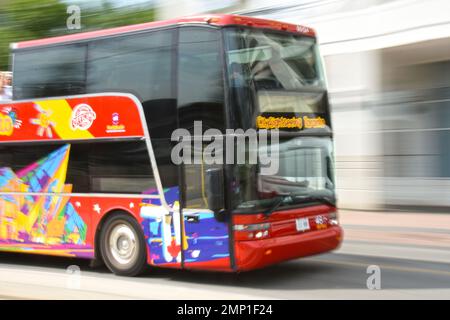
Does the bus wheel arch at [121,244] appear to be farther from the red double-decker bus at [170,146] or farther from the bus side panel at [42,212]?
the bus side panel at [42,212]

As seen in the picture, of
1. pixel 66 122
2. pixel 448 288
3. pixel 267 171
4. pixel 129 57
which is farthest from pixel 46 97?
pixel 448 288

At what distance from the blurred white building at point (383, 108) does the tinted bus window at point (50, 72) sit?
928 centimetres

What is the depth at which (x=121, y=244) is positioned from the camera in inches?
372

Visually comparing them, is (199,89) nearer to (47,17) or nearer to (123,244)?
(123,244)

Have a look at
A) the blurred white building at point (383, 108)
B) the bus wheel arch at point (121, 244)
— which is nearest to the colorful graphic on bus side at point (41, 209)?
the bus wheel arch at point (121, 244)

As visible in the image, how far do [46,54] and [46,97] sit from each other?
28.1 inches

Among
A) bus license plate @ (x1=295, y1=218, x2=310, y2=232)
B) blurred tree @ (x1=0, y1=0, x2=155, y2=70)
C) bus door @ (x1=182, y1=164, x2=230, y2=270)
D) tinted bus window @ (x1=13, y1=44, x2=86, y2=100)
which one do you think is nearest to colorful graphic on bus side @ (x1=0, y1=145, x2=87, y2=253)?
tinted bus window @ (x1=13, y1=44, x2=86, y2=100)

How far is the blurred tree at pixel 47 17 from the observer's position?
2234 centimetres

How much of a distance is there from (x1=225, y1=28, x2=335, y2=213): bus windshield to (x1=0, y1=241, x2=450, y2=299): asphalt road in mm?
1066

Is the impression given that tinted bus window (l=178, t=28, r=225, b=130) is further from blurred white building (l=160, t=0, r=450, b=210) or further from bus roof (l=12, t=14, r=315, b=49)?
A: blurred white building (l=160, t=0, r=450, b=210)

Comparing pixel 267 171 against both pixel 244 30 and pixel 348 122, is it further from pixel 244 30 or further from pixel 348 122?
pixel 348 122

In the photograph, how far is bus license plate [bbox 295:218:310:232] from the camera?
8.67 m

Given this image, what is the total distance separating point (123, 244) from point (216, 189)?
6.88 feet

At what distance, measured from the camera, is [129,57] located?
364 inches
